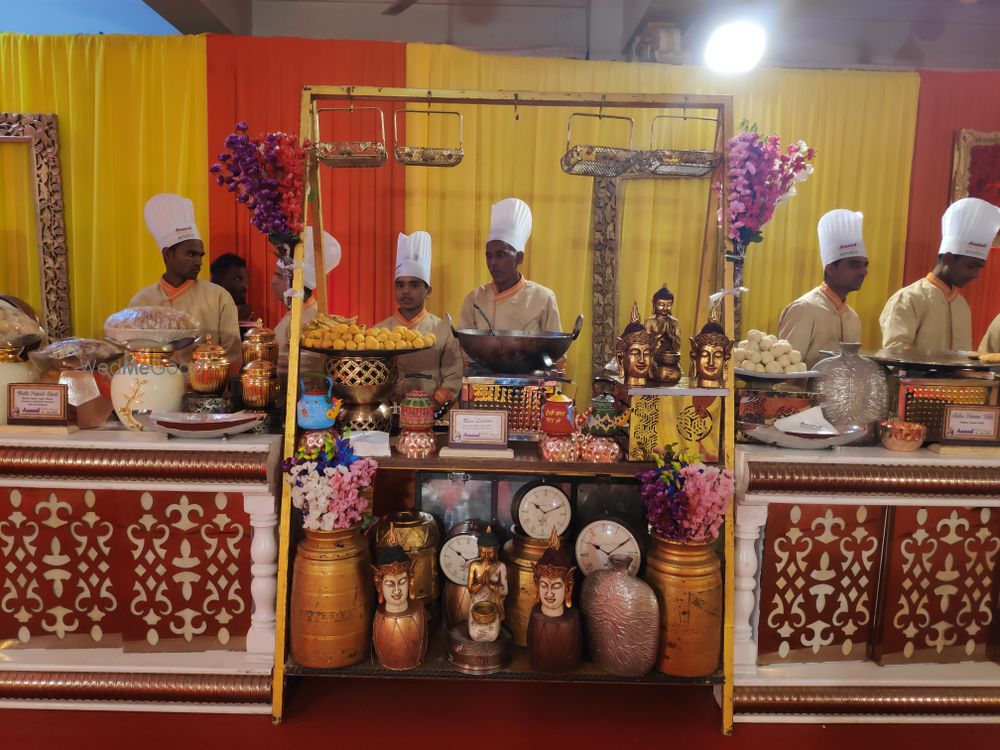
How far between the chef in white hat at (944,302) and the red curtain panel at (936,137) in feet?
5.66

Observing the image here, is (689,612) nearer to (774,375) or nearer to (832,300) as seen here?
(774,375)


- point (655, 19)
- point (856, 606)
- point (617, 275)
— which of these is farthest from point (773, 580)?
point (655, 19)

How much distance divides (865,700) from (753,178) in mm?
1858

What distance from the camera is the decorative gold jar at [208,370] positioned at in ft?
7.68

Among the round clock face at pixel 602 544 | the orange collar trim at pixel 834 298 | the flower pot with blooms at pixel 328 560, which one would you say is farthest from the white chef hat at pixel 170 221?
the orange collar trim at pixel 834 298

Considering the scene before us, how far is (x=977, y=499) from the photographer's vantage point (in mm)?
2215

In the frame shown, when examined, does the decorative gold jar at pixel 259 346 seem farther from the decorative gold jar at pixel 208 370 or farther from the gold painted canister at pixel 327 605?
the gold painted canister at pixel 327 605

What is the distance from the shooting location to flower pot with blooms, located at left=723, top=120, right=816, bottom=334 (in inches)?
85.6

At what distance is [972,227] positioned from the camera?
353 centimetres

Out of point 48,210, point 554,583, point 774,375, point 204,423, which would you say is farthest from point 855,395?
point 48,210

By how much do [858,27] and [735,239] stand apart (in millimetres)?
5072

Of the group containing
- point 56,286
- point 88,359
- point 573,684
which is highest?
point 56,286

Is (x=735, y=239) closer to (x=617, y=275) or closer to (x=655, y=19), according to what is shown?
(x=617, y=275)

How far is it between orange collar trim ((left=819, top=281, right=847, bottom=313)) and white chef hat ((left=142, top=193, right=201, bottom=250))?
382 cm
